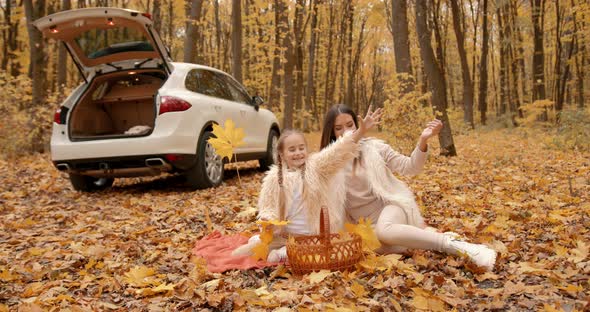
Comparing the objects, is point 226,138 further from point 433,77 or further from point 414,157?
point 433,77

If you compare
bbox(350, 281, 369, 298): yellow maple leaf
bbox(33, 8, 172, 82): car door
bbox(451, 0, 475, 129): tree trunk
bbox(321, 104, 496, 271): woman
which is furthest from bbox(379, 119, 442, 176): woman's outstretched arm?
bbox(451, 0, 475, 129): tree trunk

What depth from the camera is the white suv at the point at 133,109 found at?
18.8ft

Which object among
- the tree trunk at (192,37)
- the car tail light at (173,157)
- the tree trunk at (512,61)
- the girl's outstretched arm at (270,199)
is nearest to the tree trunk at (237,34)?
the tree trunk at (192,37)

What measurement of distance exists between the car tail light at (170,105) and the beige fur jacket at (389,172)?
3.05 meters

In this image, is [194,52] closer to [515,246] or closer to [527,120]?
[515,246]

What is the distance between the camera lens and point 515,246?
3.26 meters

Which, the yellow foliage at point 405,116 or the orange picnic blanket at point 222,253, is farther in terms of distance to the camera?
the yellow foliage at point 405,116

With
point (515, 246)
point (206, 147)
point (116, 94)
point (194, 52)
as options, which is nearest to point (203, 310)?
point (515, 246)

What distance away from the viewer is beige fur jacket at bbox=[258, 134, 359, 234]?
3078 millimetres

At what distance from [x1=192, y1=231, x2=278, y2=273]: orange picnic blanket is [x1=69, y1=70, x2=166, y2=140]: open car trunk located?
9.78ft

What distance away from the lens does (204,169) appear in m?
6.21

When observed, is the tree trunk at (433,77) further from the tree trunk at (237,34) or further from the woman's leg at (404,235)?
the woman's leg at (404,235)

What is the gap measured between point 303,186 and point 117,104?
17.2 feet

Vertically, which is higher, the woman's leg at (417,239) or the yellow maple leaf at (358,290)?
the woman's leg at (417,239)
